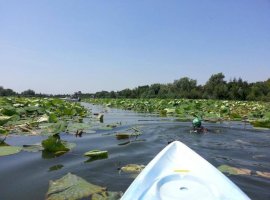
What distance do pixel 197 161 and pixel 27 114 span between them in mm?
7123

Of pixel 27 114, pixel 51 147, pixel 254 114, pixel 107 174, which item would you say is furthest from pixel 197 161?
pixel 254 114

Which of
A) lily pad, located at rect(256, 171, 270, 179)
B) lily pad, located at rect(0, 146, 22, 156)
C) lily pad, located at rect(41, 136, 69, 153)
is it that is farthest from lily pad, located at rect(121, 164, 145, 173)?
lily pad, located at rect(0, 146, 22, 156)

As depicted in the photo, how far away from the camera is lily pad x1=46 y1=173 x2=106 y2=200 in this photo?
2498mm

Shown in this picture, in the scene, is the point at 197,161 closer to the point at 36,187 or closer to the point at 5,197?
the point at 36,187

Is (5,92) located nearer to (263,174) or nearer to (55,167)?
(55,167)

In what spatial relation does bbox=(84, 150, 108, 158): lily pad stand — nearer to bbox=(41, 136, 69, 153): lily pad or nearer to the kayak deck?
bbox=(41, 136, 69, 153): lily pad

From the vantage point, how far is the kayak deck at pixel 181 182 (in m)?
2.12

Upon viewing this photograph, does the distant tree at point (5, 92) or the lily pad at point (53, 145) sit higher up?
the distant tree at point (5, 92)

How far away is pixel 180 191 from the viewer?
2.19 metres

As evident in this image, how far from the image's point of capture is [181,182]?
7.69ft

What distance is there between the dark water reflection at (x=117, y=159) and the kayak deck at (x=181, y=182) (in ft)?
1.71

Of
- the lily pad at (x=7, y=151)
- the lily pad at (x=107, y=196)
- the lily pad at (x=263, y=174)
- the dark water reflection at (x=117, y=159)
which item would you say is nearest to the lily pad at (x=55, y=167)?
the dark water reflection at (x=117, y=159)

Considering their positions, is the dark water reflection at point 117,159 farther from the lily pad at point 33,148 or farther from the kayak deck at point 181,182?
the kayak deck at point 181,182

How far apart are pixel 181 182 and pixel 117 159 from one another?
1.88 metres
